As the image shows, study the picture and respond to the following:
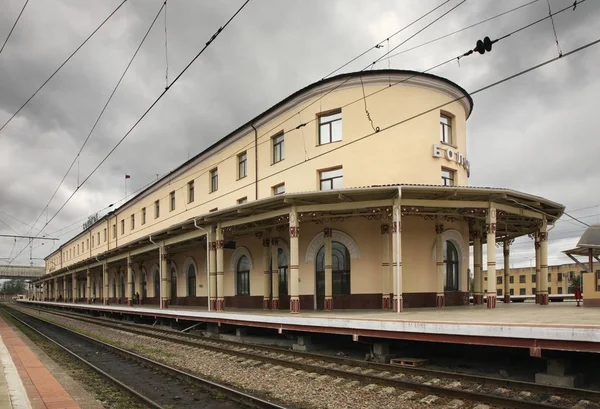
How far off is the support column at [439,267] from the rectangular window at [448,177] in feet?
7.38

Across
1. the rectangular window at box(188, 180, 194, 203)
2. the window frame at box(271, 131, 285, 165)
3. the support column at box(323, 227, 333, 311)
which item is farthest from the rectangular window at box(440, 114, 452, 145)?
the rectangular window at box(188, 180, 194, 203)

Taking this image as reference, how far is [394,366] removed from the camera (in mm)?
10805

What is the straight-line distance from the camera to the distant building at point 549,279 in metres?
69.9

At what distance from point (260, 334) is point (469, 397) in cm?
1075

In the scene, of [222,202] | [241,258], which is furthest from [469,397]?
[222,202]

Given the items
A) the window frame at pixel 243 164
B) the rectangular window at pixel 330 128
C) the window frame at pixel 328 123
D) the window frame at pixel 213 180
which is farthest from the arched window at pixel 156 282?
the rectangular window at pixel 330 128

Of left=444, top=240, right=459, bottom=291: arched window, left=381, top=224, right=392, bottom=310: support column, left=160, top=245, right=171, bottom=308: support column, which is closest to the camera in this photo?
left=381, top=224, right=392, bottom=310: support column

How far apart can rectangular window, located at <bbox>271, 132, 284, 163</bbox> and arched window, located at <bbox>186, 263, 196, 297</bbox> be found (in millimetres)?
10670

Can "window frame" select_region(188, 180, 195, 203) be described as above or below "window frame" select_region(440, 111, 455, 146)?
below

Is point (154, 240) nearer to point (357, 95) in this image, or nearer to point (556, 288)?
point (357, 95)

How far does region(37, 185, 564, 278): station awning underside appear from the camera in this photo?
1602 cm

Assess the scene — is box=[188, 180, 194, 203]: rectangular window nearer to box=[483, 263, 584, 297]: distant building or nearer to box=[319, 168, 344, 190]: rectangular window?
box=[319, 168, 344, 190]: rectangular window

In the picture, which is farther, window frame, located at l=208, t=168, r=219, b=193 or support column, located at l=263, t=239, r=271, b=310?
window frame, located at l=208, t=168, r=219, b=193

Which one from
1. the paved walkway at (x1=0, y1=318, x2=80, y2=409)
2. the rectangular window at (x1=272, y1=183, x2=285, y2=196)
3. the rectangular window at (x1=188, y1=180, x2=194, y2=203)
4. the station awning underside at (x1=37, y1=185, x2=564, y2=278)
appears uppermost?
the rectangular window at (x1=188, y1=180, x2=194, y2=203)
